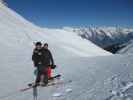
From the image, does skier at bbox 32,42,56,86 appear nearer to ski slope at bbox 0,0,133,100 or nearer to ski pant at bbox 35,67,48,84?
ski pant at bbox 35,67,48,84

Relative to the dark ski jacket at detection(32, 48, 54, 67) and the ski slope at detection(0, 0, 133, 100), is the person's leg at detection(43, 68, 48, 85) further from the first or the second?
the ski slope at detection(0, 0, 133, 100)

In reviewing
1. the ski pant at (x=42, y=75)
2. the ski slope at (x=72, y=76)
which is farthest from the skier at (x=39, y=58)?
the ski slope at (x=72, y=76)

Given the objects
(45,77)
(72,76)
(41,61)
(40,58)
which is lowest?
(72,76)

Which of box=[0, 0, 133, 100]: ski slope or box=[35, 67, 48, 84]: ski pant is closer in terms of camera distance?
box=[0, 0, 133, 100]: ski slope

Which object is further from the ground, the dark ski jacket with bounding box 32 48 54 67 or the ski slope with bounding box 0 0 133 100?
the dark ski jacket with bounding box 32 48 54 67

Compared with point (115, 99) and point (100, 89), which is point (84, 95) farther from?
point (115, 99)

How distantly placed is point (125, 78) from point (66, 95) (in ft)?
7.06

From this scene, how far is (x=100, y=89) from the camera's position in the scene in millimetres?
9156

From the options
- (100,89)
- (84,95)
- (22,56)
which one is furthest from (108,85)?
(22,56)

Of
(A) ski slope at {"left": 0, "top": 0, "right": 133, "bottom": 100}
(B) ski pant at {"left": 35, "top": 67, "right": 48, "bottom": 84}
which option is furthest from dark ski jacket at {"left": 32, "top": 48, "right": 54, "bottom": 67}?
(A) ski slope at {"left": 0, "top": 0, "right": 133, "bottom": 100}

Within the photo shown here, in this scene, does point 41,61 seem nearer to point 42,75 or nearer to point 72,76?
point 42,75

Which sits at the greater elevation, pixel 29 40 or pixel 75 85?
pixel 29 40

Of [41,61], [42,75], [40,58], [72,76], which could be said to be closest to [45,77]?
[42,75]

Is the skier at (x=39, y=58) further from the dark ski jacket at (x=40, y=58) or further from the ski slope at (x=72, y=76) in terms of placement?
the ski slope at (x=72, y=76)
